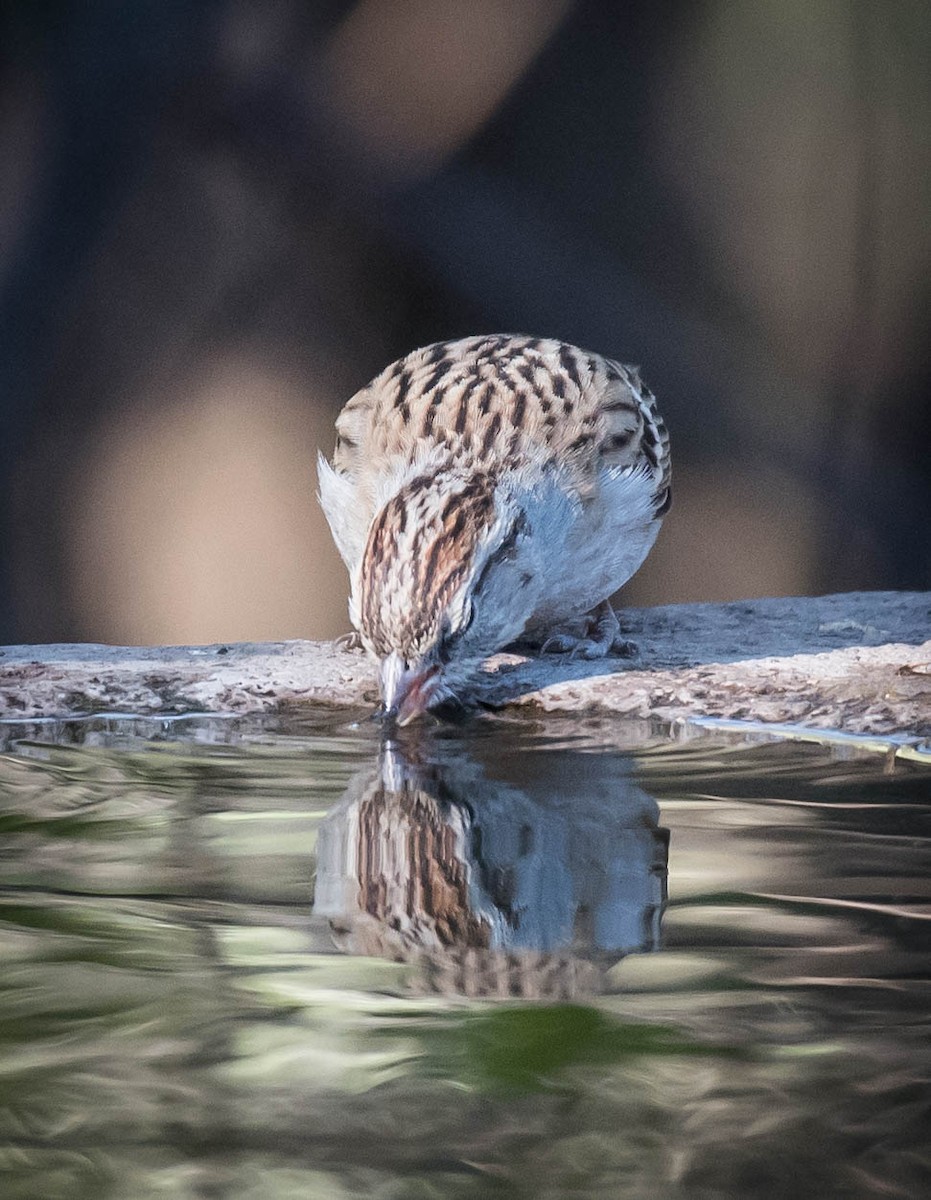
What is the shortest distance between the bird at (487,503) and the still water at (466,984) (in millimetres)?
744

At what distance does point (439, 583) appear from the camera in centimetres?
345

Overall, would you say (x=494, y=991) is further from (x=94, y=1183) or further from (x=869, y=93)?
(x=869, y=93)

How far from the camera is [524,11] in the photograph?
A: 23.7 feet

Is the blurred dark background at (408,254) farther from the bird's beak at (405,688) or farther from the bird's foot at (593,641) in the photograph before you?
the bird's beak at (405,688)

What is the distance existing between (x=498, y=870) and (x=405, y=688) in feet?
3.96

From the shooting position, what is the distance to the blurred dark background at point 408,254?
23.6ft

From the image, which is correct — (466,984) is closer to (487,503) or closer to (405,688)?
(405,688)

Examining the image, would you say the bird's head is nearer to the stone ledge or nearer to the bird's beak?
the bird's beak

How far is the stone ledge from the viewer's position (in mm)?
3295

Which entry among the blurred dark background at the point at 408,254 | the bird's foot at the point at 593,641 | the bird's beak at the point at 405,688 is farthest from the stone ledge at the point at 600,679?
the blurred dark background at the point at 408,254

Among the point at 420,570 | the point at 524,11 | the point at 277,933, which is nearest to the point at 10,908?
the point at 277,933

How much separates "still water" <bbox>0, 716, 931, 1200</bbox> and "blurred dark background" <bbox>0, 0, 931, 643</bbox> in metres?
4.58

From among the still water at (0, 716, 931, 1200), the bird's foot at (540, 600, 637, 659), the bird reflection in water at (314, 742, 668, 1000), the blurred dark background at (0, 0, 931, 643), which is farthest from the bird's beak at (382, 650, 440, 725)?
the blurred dark background at (0, 0, 931, 643)

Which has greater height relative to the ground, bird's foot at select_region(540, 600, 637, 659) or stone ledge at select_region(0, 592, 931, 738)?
bird's foot at select_region(540, 600, 637, 659)
